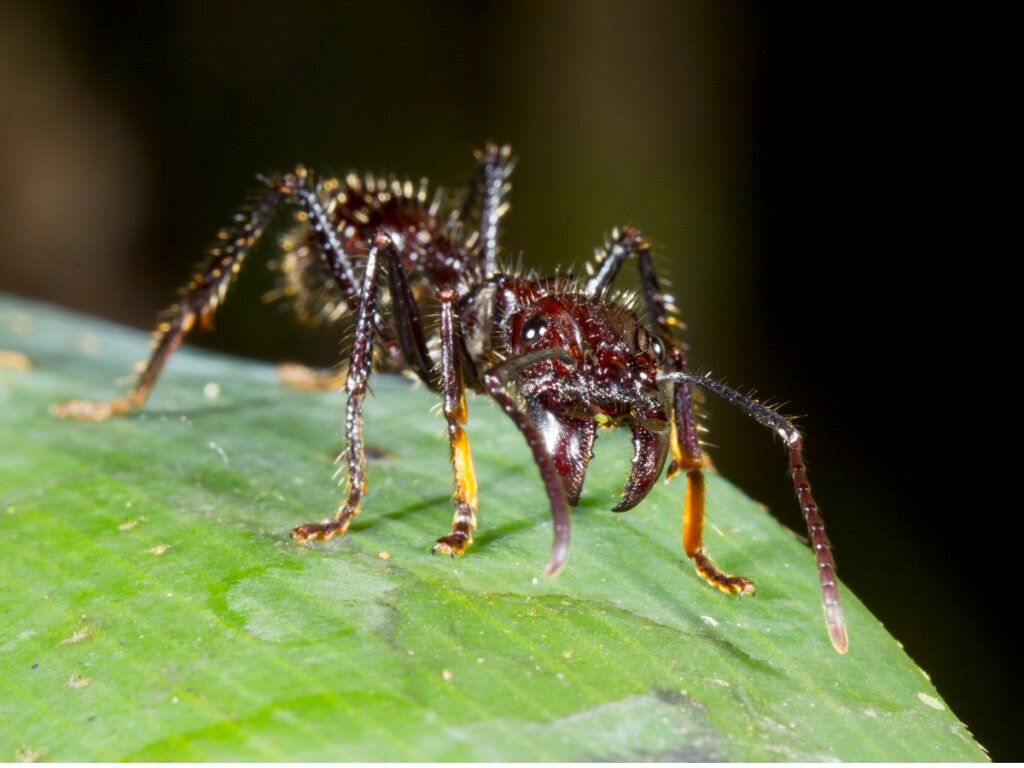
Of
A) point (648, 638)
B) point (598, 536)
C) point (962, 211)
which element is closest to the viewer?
point (648, 638)

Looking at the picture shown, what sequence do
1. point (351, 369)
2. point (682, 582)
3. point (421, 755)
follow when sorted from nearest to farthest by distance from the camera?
point (421, 755), point (682, 582), point (351, 369)

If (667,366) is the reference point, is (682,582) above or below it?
below

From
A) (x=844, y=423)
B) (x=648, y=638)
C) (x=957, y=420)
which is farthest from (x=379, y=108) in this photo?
(x=648, y=638)

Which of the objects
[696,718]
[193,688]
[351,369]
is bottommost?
[193,688]

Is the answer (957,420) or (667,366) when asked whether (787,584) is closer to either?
(667,366)

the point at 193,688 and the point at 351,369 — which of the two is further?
the point at 351,369

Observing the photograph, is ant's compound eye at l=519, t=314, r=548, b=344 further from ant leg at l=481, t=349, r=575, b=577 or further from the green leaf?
the green leaf

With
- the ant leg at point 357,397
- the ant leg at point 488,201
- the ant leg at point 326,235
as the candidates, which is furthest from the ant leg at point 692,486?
the ant leg at point 488,201

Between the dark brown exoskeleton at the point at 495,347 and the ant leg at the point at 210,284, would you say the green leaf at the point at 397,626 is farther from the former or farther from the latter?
the ant leg at the point at 210,284
